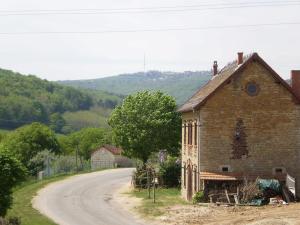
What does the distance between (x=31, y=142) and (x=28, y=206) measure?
43.0 meters

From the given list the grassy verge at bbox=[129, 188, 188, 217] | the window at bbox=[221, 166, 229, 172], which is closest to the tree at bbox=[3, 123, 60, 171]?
the grassy verge at bbox=[129, 188, 188, 217]

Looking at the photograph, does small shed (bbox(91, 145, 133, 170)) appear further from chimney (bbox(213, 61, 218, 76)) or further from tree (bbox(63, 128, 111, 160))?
chimney (bbox(213, 61, 218, 76))

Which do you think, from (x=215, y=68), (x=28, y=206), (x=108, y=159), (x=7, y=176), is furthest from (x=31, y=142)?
(x=7, y=176)

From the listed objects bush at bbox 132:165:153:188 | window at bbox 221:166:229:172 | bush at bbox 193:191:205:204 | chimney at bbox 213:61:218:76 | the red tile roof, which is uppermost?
chimney at bbox 213:61:218:76

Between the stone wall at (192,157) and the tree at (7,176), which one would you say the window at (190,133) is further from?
the tree at (7,176)

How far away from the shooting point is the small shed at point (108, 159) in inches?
3911

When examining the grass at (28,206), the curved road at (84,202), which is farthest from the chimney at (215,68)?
the grass at (28,206)

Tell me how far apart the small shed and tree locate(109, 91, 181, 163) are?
4059 centimetres

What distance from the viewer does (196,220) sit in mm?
32375

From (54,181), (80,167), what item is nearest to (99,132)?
(80,167)

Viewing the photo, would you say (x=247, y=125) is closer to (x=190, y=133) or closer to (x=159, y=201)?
(x=190, y=133)

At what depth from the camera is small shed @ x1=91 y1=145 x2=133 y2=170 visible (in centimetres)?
9934

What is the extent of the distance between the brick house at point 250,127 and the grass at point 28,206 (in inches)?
425

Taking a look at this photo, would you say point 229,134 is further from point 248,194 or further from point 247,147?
point 248,194
